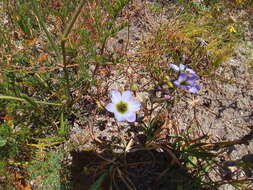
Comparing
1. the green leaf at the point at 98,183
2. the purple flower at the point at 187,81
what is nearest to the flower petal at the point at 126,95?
the purple flower at the point at 187,81

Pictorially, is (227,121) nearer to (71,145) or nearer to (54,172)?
(71,145)

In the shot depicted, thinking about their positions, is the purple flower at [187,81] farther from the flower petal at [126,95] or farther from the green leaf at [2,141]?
the green leaf at [2,141]

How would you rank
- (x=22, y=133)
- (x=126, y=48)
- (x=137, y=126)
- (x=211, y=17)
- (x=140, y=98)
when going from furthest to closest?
1. (x=211, y=17)
2. (x=126, y=48)
3. (x=140, y=98)
4. (x=137, y=126)
5. (x=22, y=133)

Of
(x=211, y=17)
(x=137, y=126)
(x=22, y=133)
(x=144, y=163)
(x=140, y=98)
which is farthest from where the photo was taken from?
(x=211, y=17)

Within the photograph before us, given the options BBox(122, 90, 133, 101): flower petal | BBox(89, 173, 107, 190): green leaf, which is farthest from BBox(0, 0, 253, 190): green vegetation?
BBox(122, 90, 133, 101): flower petal

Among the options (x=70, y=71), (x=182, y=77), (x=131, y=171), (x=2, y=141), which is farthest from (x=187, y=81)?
(x=2, y=141)

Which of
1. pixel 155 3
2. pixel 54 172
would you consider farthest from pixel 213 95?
pixel 54 172

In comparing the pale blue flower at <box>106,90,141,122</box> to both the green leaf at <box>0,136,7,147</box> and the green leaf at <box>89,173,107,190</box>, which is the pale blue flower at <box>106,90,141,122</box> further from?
the green leaf at <box>0,136,7,147</box>
